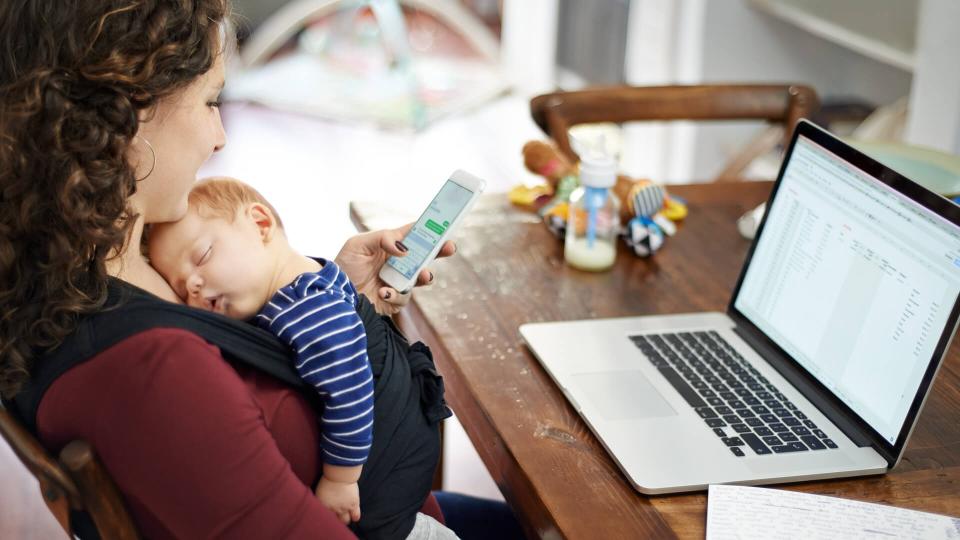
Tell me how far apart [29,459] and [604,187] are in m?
0.91

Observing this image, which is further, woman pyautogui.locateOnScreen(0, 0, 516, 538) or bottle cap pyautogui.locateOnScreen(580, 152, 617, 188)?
bottle cap pyautogui.locateOnScreen(580, 152, 617, 188)

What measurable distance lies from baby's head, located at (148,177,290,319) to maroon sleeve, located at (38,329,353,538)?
0.18 m

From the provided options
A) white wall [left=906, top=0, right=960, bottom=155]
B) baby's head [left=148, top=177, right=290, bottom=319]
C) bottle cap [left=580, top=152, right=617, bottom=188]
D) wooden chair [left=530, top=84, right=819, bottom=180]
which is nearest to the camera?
baby's head [left=148, top=177, right=290, bottom=319]

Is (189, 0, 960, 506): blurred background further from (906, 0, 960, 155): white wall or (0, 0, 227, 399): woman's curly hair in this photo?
(0, 0, 227, 399): woman's curly hair

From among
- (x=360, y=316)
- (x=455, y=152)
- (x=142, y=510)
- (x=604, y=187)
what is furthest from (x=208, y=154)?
(x=455, y=152)

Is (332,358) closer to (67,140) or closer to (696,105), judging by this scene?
(67,140)

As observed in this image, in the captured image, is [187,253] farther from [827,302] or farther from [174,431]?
[827,302]

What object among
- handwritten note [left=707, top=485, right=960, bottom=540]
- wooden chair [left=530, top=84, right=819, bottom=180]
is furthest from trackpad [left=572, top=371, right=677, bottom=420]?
wooden chair [left=530, top=84, right=819, bottom=180]

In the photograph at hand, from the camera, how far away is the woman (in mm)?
895

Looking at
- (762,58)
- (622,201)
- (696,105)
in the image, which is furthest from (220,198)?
(762,58)

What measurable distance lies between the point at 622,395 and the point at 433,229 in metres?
0.30

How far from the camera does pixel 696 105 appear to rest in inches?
86.0

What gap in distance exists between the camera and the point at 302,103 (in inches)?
193

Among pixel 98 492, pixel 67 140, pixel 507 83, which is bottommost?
pixel 507 83
